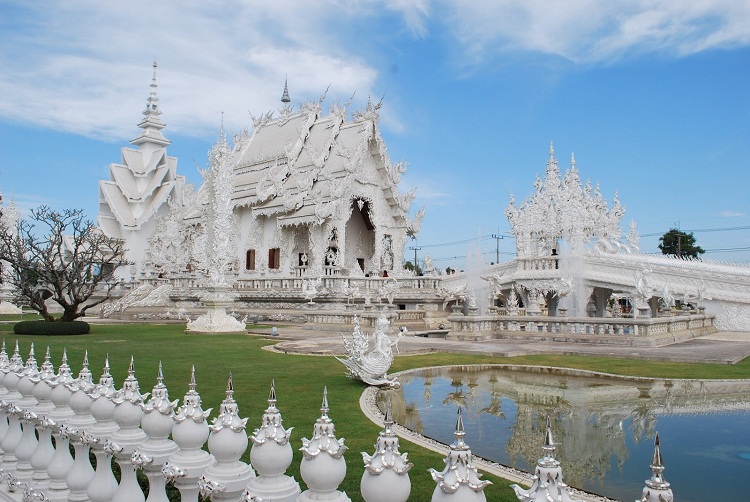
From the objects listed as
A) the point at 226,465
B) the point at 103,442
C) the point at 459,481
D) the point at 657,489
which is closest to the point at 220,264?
the point at 103,442

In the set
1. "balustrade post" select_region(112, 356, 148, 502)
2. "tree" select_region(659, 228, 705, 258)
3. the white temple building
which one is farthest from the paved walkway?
"tree" select_region(659, 228, 705, 258)

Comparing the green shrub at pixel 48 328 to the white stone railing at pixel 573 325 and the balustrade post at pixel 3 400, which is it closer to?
the white stone railing at pixel 573 325

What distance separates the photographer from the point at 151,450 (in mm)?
3123

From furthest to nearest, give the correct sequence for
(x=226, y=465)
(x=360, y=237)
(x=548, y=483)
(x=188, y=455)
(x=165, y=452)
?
1. (x=360, y=237)
2. (x=165, y=452)
3. (x=188, y=455)
4. (x=226, y=465)
5. (x=548, y=483)

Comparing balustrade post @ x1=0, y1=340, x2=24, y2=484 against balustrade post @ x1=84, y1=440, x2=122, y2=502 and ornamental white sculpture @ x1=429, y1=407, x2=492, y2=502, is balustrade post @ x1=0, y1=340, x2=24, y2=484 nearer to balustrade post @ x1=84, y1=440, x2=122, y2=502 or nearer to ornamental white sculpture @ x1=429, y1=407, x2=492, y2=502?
balustrade post @ x1=84, y1=440, x2=122, y2=502

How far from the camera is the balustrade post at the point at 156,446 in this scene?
307 cm

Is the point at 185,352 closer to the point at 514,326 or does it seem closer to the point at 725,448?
the point at 514,326

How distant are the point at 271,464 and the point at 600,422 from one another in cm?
548

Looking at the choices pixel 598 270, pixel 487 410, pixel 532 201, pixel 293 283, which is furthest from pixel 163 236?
pixel 487 410

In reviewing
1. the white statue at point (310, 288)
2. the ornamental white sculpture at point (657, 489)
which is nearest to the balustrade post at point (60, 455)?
the ornamental white sculpture at point (657, 489)

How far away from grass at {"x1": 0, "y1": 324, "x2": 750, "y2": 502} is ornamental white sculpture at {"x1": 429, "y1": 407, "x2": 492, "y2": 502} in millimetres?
2265

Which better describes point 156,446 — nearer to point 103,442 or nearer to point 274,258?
point 103,442

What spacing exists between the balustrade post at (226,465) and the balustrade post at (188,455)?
0.54 feet

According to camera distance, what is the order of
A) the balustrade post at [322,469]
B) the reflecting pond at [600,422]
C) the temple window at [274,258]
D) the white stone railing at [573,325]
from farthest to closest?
the temple window at [274,258] < the white stone railing at [573,325] < the reflecting pond at [600,422] < the balustrade post at [322,469]
